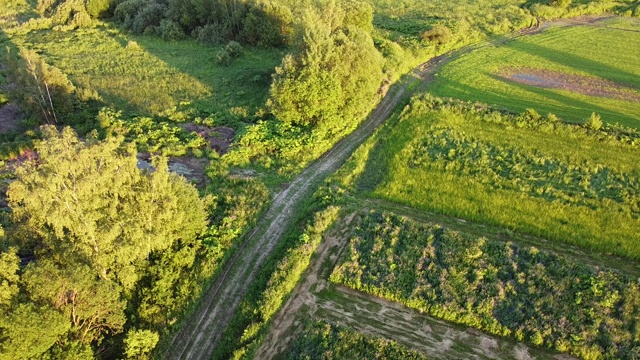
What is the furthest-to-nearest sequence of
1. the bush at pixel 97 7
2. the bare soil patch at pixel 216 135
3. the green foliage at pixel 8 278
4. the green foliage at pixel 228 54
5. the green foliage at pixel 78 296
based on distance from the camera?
the bush at pixel 97 7 < the green foliage at pixel 228 54 < the bare soil patch at pixel 216 135 < the green foliage at pixel 78 296 < the green foliage at pixel 8 278

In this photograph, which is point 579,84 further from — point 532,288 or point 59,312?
point 59,312

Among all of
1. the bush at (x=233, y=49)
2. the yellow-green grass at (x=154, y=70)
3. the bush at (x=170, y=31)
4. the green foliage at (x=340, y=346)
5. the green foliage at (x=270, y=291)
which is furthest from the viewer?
the bush at (x=170, y=31)

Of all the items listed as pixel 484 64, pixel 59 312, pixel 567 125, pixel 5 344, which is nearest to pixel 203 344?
pixel 59 312

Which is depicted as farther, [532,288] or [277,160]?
[277,160]

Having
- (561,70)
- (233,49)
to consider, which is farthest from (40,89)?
(561,70)

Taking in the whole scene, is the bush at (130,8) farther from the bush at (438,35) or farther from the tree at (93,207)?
the tree at (93,207)

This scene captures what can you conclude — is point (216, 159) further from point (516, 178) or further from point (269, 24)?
point (269, 24)

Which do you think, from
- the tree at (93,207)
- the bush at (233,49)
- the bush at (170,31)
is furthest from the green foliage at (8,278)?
the bush at (170,31)
